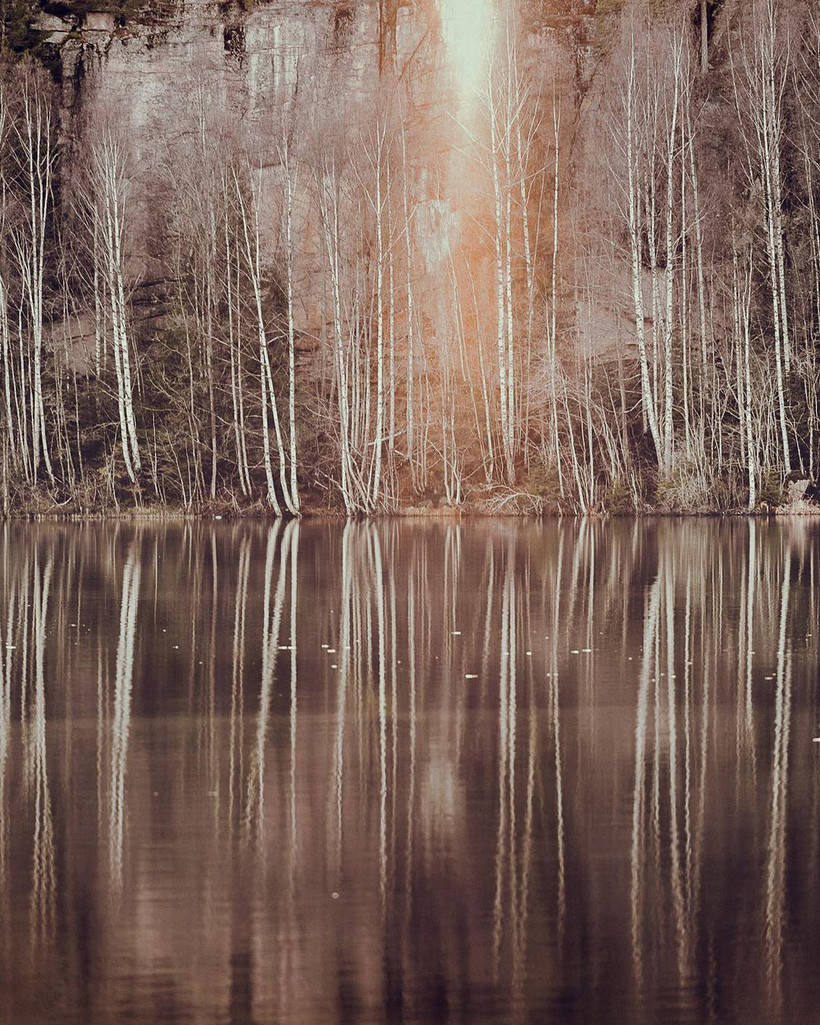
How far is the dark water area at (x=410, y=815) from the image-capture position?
17.3 ft

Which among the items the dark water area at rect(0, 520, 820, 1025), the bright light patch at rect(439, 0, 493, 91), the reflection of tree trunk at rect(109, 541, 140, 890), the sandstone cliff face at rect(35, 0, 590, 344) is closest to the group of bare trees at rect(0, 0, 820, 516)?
the sandstone cliff face at rect(35, 0, 590, 344)

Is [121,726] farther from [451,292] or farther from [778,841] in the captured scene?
[451,292]

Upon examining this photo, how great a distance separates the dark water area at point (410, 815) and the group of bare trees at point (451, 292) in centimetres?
2146

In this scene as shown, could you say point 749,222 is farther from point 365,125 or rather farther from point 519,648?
point 519,648

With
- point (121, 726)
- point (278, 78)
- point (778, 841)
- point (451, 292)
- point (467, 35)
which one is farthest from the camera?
point (278, 78)

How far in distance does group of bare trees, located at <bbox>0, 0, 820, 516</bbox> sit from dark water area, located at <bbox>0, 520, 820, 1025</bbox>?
2146 cm

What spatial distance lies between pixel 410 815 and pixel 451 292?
36.6m

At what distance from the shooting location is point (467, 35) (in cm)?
4409

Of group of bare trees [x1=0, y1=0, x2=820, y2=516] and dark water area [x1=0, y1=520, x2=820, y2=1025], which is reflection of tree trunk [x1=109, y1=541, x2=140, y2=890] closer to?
dark water area [x1=0, y1=520, x2=820, y2=1025]

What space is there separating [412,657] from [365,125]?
30178 millimetres

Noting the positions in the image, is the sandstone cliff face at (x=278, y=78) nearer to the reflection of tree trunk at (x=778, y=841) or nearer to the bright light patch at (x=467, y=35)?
the bright light patch at (x=467, y=35)

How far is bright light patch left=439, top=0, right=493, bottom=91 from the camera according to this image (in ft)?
142

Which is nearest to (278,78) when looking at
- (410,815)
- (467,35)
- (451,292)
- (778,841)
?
(467,35)

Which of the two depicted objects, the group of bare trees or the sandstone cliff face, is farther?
the sandstone cliff face
